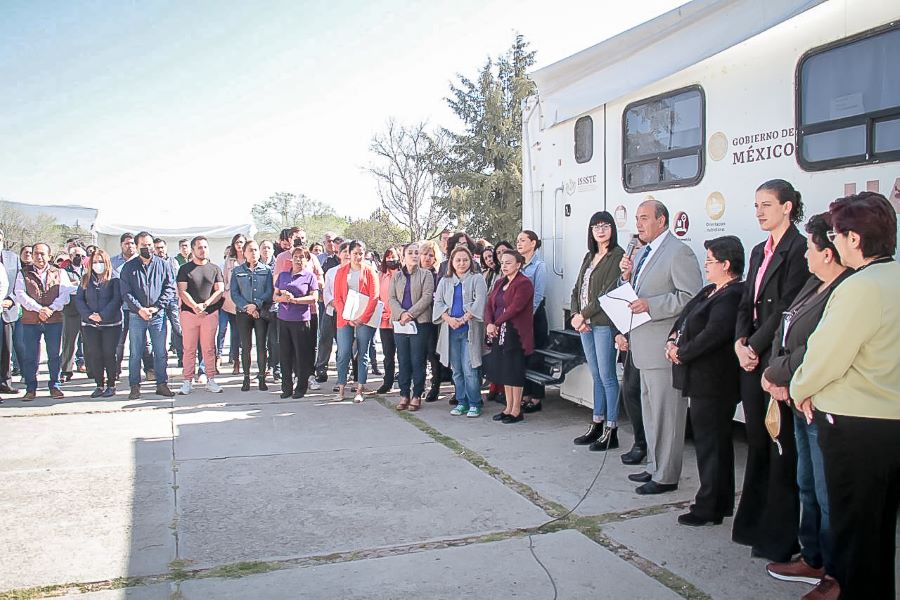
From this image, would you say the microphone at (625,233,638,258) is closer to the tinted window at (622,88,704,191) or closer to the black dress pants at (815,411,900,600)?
the tinted window at (622,88,704,191)

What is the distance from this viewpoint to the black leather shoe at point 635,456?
5773mm

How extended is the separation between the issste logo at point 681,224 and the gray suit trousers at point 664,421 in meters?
1.40

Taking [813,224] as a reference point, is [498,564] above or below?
below

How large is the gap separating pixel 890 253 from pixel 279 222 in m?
50.6

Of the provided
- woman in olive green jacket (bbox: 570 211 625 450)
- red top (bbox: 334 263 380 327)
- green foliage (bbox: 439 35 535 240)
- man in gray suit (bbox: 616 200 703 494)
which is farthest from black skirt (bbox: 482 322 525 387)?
green foliage (bbox: 439 35 535 240)

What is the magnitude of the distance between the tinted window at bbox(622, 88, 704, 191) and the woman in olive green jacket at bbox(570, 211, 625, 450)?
0.56m

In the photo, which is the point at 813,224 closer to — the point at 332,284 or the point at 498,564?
the point at 498,564

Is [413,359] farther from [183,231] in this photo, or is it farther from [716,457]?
[183,231]

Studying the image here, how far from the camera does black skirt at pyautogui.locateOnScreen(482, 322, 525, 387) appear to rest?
7.22 metres

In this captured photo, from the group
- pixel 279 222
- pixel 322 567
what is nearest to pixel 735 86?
pixel 322 567

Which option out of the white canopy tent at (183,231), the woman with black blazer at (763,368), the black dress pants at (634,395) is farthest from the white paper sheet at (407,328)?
the white canopy tent at (183,231)

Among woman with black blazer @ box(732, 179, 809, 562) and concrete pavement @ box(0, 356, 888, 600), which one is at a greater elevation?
woman with black blazer @ box(732, 179, 809, 562)

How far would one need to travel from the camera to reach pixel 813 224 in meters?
3.41

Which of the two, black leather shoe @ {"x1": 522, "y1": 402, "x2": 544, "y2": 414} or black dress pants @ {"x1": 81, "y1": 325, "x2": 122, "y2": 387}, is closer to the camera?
black leather shoe @ {"x1": 522, "y1": 402, "x2": 544, "y2": 414}
